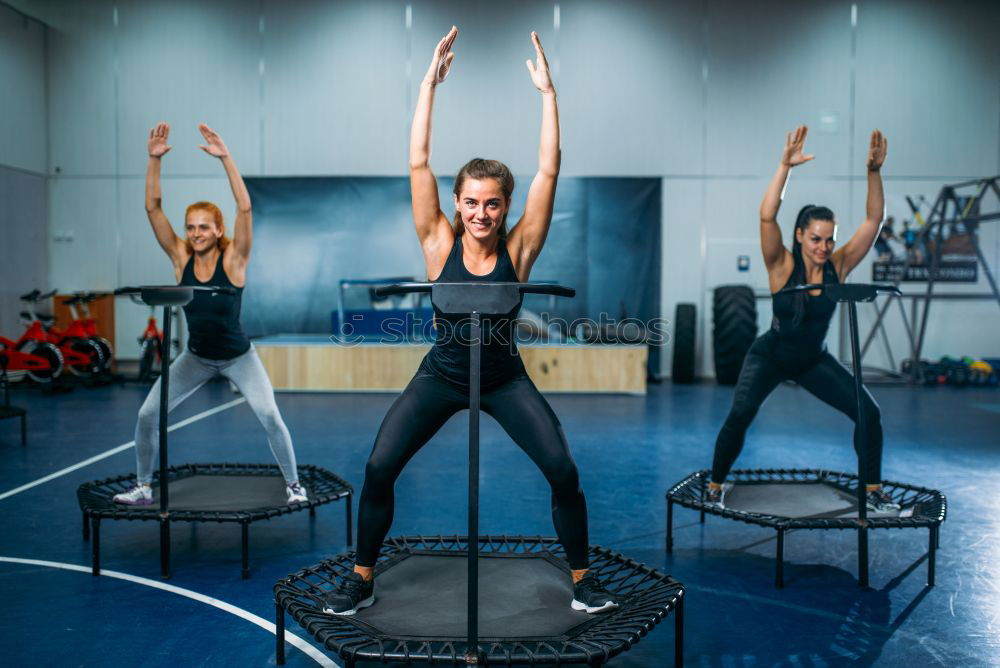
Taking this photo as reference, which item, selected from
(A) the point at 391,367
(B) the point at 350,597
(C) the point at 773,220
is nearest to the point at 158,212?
(B) the point at 350,597

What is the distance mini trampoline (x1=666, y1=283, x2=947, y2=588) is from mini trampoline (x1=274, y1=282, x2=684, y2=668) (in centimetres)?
67

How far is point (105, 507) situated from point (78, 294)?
6418 mm

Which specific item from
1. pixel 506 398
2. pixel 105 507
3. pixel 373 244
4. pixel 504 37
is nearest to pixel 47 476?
pixel 105 507

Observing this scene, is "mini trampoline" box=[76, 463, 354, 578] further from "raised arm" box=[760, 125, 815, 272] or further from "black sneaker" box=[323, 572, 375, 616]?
"raised arm" box=[760, 125, 815, 272]

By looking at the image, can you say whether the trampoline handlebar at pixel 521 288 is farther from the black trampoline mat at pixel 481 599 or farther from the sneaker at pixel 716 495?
the sneaker at pixel 716 495

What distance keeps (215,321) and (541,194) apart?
1.72 meters

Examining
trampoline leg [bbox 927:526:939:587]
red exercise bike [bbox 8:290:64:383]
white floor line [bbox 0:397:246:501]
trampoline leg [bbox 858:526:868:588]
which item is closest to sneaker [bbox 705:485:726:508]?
trampoline leg [bbox 858:526:868:588]

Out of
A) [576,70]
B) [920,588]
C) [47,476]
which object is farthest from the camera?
[576,70]

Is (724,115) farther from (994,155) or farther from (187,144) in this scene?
(187,144)

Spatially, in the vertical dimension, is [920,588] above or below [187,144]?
below

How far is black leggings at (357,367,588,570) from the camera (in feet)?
7.04

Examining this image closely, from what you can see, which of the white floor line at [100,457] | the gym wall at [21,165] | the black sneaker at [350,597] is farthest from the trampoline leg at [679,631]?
the gym wall at [21,165]

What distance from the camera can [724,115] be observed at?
9156mm

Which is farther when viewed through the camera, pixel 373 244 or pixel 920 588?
pixel 373 244
